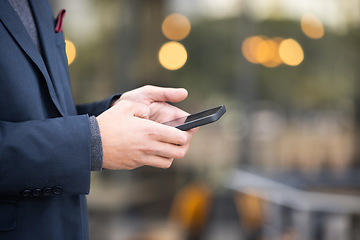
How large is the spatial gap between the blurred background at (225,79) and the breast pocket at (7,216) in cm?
369

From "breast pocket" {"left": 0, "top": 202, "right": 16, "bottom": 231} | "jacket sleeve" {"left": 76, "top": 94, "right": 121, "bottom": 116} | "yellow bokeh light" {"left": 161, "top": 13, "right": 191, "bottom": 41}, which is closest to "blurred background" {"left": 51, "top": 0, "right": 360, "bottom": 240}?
"yellow bokeh light" {"left": 161, "top": 13, "right": 191, "bottom": 41}

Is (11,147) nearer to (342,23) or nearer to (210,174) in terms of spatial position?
(210,174)

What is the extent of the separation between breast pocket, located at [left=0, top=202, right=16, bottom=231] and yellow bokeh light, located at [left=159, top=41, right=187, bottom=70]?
4908 millimetres

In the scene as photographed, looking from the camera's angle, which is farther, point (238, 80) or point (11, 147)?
point (238, 80)

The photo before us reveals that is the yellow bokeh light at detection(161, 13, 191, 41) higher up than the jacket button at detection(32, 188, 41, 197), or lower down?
higher up

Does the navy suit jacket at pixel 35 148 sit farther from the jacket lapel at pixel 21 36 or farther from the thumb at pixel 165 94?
the thumb at pixel 165 94

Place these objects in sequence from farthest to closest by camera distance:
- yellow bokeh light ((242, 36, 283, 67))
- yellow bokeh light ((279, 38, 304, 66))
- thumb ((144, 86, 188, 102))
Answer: yellow bokeh light ((279, 38, 304, 66)) → yellow bokeh light ((242, 36, 283, 67)) → thumb ((144, 86, 188, 102))

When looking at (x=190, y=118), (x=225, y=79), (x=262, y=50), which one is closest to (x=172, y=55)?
(x=225, y=79)

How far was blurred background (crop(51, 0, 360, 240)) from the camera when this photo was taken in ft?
17.0

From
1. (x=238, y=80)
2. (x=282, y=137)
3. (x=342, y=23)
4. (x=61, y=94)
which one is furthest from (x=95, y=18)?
(x=61, y=94)

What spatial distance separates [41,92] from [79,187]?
21 centimetres

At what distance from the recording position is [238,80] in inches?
221

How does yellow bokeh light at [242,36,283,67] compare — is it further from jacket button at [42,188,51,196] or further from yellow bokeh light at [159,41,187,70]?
jacket button at [42,188,51,196]

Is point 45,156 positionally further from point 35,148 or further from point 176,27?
point 176,27
